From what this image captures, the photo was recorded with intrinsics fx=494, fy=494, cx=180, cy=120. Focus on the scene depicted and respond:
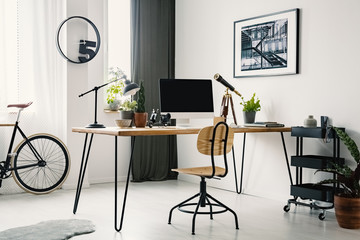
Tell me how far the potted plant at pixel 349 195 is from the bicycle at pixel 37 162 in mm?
2960

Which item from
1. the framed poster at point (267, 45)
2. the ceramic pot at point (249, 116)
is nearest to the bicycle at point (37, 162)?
the ceramic pot at point (249, 116)

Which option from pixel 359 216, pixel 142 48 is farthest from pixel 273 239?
pixel 142 48

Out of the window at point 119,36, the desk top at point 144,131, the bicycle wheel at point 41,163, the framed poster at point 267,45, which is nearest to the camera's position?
the desk top at point 144,131

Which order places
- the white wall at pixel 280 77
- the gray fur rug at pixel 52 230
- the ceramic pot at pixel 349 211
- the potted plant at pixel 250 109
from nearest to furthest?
the gray fur rug at pixel 52 230
the ceramic pot at pixel 349 211
the white wall at pixel 280 77
the potted plant at pixel 250 109

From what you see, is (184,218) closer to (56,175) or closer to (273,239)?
(273,239)

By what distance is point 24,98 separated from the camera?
549cm

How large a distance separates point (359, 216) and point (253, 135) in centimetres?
179

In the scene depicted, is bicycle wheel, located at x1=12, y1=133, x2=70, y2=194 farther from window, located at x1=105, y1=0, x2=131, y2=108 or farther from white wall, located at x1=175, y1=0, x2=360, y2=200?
white wall, located at x1=175, y1=0, x2=360, y2=200

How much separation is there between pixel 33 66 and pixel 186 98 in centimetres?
194

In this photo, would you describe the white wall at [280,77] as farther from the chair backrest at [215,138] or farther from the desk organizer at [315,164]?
the chair backrest at [215,138]

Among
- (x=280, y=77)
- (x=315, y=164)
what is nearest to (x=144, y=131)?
(x=315, y=164)

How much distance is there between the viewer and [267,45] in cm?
523

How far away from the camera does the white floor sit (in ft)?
12.3

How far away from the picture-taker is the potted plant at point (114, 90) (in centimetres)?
614
